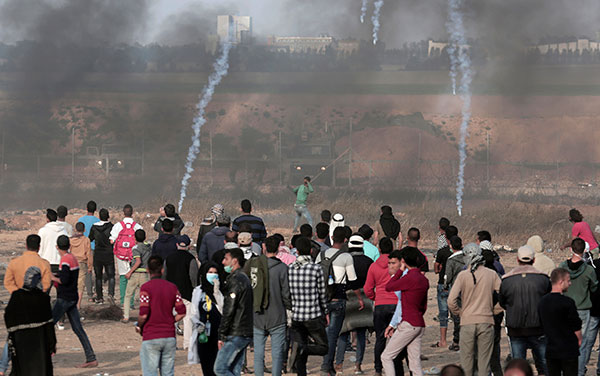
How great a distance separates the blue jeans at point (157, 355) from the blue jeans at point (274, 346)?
3.42 ft

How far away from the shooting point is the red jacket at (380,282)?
30.6 ft

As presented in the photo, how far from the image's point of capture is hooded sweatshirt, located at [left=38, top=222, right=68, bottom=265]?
11.8 metres

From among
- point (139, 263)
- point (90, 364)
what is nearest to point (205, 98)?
point (139, 263)

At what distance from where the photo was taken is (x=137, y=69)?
268 feet

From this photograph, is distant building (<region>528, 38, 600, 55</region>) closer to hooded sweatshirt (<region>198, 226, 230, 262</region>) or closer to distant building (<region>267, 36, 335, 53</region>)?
distant building (<region>267, 36, 335, 53</region>)

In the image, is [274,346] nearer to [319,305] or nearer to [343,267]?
[319,305]

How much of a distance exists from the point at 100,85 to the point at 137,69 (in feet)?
20.7

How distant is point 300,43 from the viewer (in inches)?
3546

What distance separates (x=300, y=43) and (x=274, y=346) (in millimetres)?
83132

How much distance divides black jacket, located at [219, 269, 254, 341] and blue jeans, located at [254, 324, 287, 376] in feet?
1.61

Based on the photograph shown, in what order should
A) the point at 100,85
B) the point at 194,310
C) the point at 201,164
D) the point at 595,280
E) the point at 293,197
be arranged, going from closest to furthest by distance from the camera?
1. the point at 194,310
2. the point at 595,280
3. the point at 293,197
4. the point at 201,164
5. the point at 100,85

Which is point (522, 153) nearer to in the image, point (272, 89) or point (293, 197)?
point (272, 89)

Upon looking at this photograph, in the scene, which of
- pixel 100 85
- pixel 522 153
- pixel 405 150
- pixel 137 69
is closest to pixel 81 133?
pixel 100 85

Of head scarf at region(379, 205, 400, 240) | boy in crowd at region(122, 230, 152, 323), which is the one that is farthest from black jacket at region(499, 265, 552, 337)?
head scarf at region(379, 205, 400, 240)
